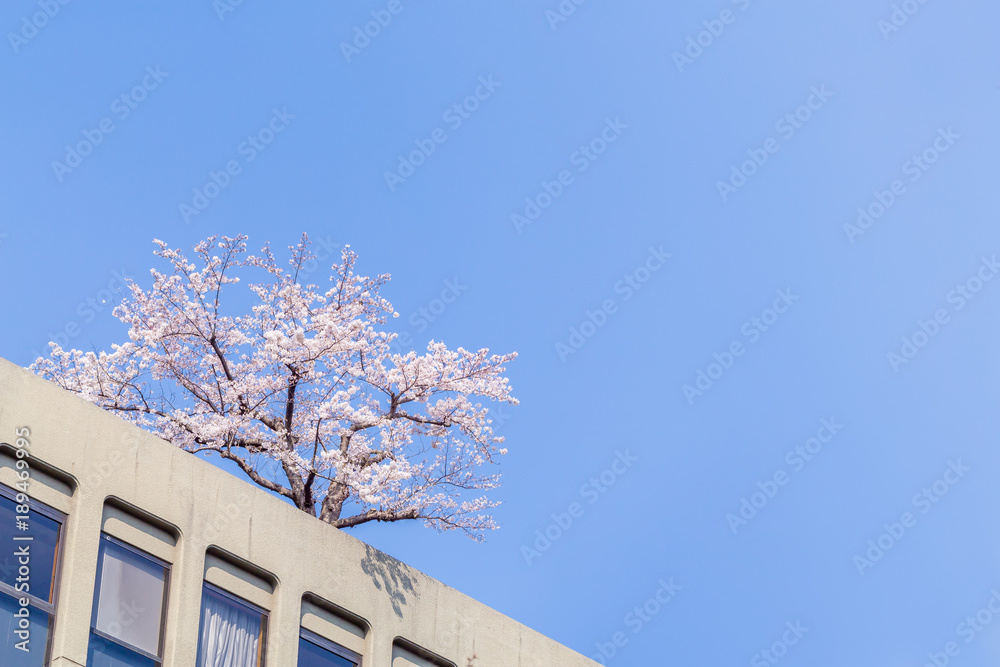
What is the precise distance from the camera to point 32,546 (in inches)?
497

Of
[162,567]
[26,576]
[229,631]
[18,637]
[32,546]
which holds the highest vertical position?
[162,567]

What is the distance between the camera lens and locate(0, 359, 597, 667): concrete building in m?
12.6

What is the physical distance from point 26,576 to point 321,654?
155 inches

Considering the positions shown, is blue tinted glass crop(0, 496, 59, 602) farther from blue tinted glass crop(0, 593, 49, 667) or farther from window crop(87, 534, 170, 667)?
window crop(87, 534, 170, 667)

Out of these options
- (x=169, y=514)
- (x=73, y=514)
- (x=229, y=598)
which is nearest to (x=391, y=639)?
(x=229, y=598)

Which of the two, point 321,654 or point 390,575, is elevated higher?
point 390,575

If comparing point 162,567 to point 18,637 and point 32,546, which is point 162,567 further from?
point 18,637

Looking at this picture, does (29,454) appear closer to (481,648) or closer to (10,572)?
(10,572)

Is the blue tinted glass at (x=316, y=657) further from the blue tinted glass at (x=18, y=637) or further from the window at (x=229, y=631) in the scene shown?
the blue tinted glass at (x=18, y=637)

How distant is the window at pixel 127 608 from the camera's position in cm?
1294

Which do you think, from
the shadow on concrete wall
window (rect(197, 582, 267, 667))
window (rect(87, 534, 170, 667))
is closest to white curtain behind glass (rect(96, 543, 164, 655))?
window (rect(87, 534, 170, 667))

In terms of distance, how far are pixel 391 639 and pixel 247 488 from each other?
2.79 m

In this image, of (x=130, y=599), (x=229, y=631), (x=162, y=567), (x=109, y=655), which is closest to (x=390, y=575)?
(x=229, y=631)

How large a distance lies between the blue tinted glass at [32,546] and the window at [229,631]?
6.30 feet
